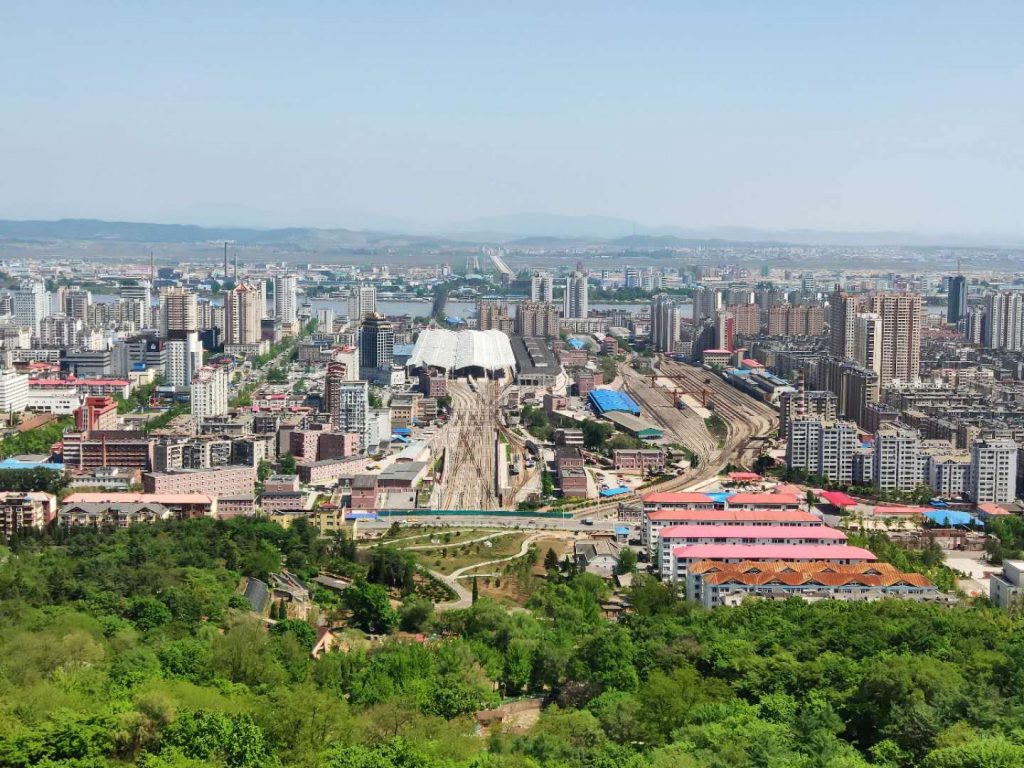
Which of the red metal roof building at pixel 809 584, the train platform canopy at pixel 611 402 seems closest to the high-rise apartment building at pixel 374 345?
the train platform canopy at pixel 611 402

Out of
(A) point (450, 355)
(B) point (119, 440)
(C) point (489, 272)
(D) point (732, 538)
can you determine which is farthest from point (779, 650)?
(C) point (489, 272)

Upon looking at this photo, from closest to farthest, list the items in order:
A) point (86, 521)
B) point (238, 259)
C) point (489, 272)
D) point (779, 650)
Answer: point (779, 650) < point (86, 521) < point (489, 272) < point (238, 259)

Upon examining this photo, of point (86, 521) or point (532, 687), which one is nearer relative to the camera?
point (532, 687)

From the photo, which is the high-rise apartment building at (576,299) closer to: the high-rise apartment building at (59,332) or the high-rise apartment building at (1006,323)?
the high-rise apartment building at (1006,323)

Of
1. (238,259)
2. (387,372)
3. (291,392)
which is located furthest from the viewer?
(238,259)

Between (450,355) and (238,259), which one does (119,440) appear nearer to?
(450,355)

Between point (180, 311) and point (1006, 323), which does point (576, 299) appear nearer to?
point (1006, 323)

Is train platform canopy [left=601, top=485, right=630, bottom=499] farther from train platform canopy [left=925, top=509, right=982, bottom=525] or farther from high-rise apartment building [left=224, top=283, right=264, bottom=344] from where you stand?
high-rise apartment building [left=224, top=283, right=264, bottom=344]
